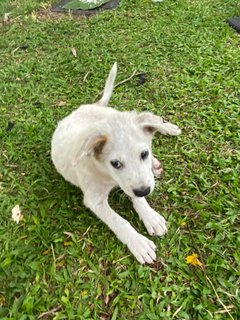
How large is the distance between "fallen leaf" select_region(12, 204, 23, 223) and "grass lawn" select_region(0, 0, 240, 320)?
0.17ft

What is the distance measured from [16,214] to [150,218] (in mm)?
1140

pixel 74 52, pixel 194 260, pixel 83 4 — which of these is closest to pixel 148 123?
pixel 194 260

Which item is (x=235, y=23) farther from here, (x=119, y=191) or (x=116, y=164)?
(x=116, y=164)

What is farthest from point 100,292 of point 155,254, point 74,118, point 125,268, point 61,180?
point 74,118

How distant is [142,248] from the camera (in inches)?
103

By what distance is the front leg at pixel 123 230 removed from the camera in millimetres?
2602


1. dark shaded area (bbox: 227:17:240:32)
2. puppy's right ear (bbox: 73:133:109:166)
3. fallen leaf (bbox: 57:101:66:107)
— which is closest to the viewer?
puppy's right ear (bbox: 73:133:109:166)

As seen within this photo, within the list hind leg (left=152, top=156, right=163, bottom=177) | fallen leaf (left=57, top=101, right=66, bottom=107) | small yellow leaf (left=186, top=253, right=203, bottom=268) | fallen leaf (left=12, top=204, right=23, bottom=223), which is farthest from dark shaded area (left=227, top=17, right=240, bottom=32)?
fallen leaf (left=12, top=204, right=23, bottom=223)

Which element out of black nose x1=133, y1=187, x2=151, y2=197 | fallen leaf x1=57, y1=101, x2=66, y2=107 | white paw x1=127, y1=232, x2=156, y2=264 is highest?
black nose x1=133, y1=187, x2=151, y2=197

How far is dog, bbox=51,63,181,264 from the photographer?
7.71ft

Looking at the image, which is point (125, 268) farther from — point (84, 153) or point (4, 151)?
point (4, 151)

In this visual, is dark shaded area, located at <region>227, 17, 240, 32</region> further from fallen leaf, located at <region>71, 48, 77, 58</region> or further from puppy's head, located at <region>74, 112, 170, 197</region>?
puppy's head, located at <region>74, 112, 170, 197</region>

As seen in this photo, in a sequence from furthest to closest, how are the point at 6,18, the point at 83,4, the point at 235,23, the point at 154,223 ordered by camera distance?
1. the point at 6,18
2. the point at 83,4
3. the point at 235,23
4. the point at 154,223

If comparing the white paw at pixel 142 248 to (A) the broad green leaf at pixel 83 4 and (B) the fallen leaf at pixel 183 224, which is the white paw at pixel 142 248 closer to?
(B) the fallen leaf at pixel 183 224
